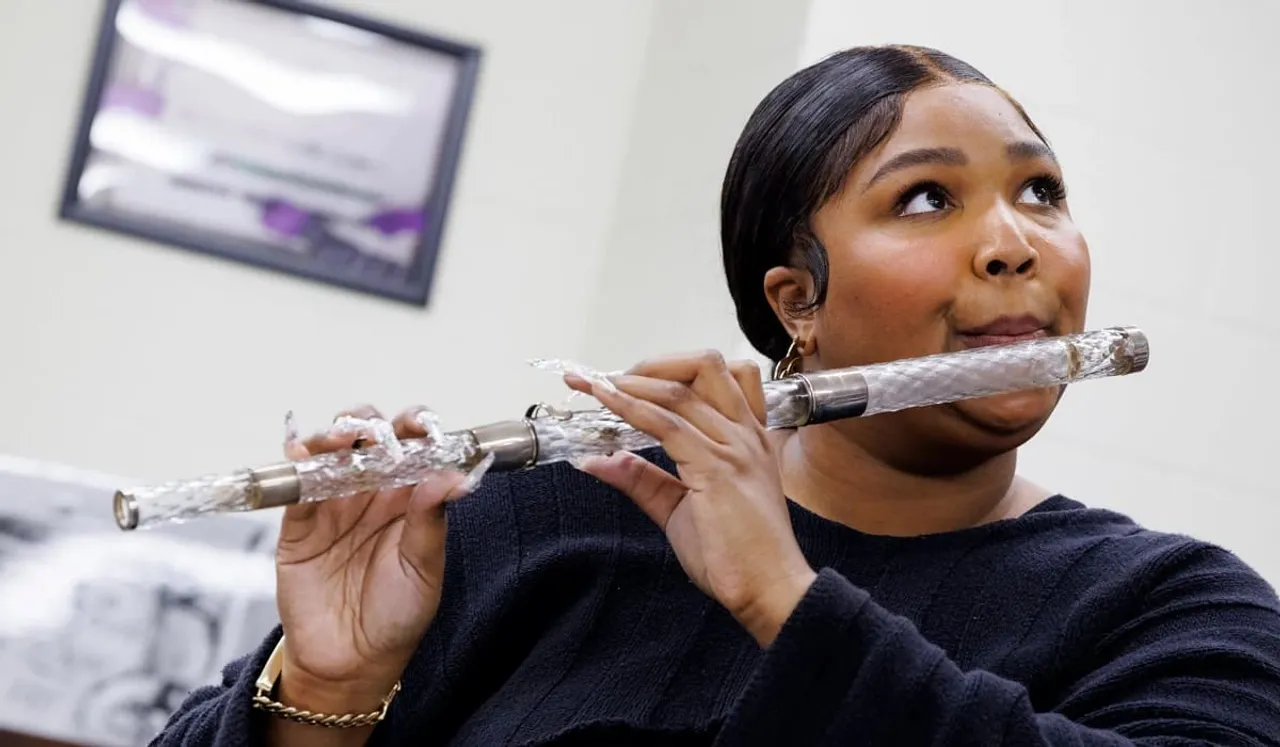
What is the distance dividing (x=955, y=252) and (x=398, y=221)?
155cm

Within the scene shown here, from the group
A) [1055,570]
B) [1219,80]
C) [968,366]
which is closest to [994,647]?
[1055,570]

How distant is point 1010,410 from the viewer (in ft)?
3.36

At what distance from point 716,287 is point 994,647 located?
1.13 meters

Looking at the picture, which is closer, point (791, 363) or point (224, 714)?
point (224, 714)

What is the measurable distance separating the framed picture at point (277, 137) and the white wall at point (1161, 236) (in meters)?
0.80

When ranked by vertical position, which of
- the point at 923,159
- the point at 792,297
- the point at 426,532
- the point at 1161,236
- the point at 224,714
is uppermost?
the point at 1161,236

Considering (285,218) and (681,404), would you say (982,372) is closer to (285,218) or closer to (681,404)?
(681,404)

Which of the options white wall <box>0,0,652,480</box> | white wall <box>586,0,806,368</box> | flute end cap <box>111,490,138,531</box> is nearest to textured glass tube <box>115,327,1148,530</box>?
flute end cap <box>111,490,138,531</box>

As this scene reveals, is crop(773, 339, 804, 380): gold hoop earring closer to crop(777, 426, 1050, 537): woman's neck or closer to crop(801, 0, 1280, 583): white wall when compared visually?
crop(777, 426, 1050, 537): woman's neck

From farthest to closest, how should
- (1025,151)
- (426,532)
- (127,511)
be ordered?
(1025,151) → (426,532) → (127,511)

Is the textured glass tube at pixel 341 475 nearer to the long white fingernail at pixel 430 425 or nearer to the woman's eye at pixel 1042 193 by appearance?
the long white fingernail at pixel 430 425

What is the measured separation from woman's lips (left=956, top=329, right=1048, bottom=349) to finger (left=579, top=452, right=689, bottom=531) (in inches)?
8.9

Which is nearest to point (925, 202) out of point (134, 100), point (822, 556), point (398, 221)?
point (822, 556)

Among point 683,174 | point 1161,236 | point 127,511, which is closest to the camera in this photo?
point 127,511
